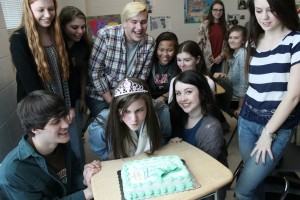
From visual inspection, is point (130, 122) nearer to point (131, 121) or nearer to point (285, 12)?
point (131, 121)

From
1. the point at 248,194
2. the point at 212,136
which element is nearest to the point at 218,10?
the point at 212,136

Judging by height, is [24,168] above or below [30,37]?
below

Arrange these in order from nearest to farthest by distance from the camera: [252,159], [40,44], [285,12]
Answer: [285,12]
[252,159]
[40,44]

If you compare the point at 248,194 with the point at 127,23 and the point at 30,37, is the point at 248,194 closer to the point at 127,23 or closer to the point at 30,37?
the point at 127,23

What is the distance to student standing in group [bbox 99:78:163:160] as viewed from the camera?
1651mm

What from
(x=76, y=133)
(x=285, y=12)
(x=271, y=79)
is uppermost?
(x=285, y=12)

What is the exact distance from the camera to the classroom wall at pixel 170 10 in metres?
5.09

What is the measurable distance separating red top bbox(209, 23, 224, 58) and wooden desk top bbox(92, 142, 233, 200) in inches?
120

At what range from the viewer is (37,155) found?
1.39 m

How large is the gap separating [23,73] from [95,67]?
0.66 meters

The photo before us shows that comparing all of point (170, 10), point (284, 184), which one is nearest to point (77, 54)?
point (284, 184)

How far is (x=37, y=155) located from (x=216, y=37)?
360cm

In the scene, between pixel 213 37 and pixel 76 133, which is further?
pixel 213 37

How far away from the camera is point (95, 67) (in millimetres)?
2355
